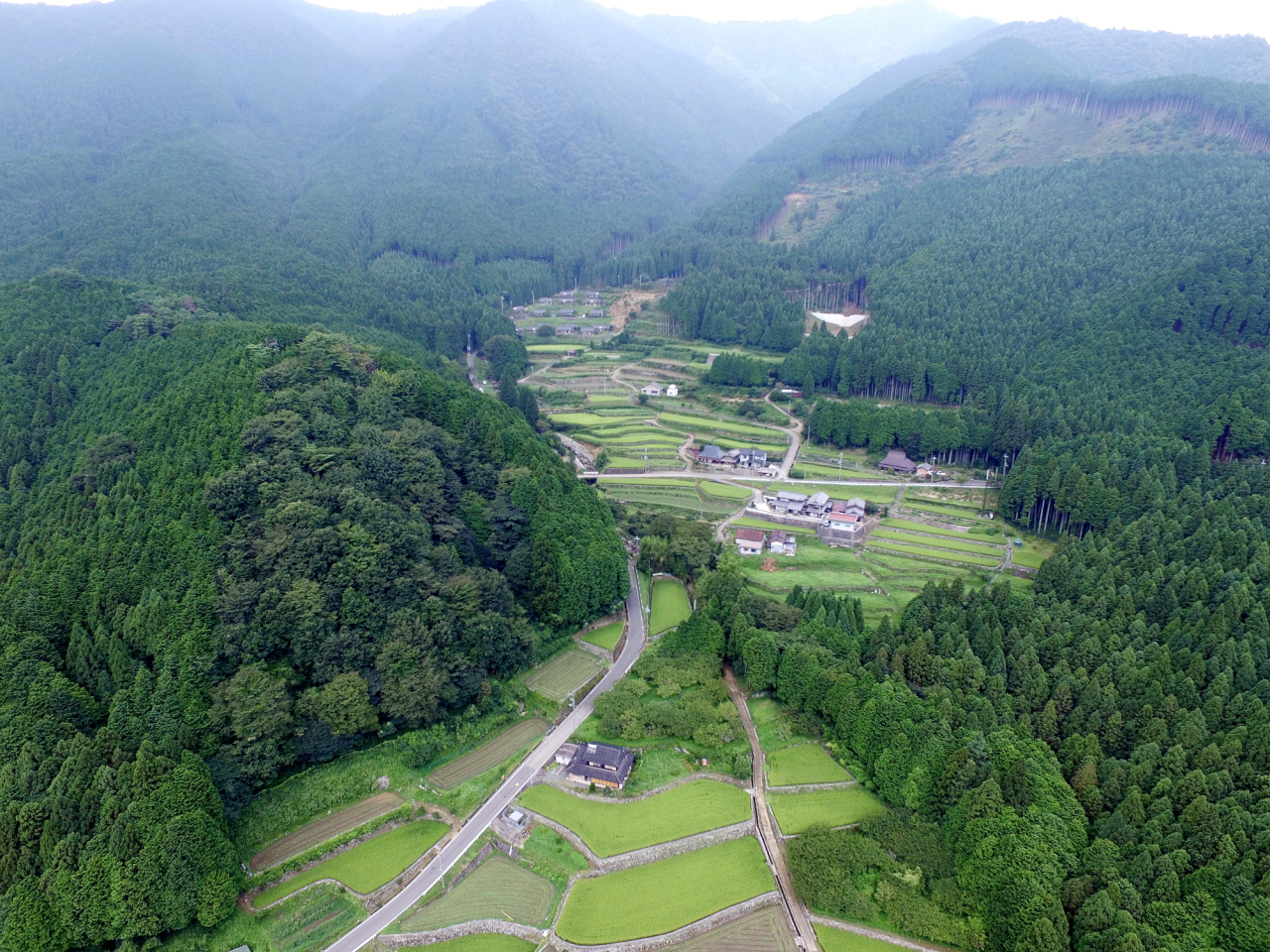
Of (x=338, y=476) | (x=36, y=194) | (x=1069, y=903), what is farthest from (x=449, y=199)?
(x=1069, y=903)

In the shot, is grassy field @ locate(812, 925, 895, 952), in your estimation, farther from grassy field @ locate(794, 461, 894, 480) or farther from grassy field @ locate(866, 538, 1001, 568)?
grassy field @ locate(794, 461, 894, 480)

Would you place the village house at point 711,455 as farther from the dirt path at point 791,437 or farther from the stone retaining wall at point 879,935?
the stone retaining wall at point 879,935

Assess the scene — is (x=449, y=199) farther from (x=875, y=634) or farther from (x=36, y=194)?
(x=875, y=634)

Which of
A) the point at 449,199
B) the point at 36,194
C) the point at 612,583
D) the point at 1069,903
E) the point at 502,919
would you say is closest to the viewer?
the point at 1069,903

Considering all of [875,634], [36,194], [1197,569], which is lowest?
[875,634]

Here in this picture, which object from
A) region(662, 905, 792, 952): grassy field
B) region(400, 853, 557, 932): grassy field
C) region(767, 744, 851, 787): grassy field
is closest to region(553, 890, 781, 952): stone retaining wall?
region(662, 905, 792, 952): grassy field

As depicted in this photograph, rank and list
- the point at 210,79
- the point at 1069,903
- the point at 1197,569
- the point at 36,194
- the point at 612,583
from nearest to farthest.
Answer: the point at 1069,903 < the point at 1197,569 < the point at 612,583 < the point at 36,194 < the point at 210,79
